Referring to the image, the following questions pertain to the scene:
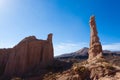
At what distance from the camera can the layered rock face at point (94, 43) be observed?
188ft

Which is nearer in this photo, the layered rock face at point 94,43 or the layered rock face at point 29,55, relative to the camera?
the layered rock face at point 94,43

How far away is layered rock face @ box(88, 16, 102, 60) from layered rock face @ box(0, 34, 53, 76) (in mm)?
32946

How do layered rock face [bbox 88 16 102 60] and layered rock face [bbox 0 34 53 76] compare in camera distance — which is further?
layered rock face [bbox 0 34 53 76]

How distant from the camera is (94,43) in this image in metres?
58.6

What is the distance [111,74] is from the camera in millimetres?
Answer: 40500

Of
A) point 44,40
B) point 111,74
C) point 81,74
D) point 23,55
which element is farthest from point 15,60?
point 111,74

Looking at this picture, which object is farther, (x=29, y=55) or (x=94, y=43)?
(x=29, y=55)

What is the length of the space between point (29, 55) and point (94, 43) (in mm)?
40229

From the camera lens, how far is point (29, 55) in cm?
9306

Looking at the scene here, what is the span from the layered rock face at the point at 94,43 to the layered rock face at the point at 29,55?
3295cm

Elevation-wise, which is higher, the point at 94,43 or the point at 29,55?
the point at 29,55

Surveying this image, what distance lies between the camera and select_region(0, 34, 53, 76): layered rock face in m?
91.1

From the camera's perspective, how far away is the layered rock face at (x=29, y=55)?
91.1 m

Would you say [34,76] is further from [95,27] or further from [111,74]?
[111,74]
